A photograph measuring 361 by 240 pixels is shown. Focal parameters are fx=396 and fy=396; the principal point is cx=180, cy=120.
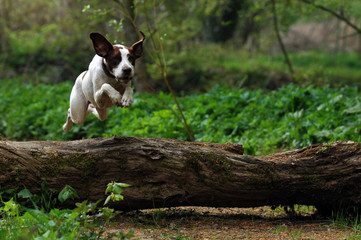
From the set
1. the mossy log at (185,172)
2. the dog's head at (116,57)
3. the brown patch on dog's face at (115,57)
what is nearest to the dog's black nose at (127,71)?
the dog's head at (116,57)

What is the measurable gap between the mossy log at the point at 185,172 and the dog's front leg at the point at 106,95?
66cm

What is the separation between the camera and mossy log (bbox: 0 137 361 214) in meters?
4.56

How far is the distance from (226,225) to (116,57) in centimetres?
239

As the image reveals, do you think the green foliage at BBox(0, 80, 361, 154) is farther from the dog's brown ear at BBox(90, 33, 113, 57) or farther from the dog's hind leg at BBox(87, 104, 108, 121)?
the dog's brown ear at BBox(90, 33, 113, 57)

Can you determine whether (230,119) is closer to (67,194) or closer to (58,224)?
(67,194)

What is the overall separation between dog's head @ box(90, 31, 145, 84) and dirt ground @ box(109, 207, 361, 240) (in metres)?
1.60

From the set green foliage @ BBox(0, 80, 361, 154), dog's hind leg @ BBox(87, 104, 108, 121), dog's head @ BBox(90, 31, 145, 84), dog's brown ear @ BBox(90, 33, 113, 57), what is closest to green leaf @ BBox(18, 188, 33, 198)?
dog's hind leg @ BBox(87, 104, 108, 121)

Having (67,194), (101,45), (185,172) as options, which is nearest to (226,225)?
(185,172)

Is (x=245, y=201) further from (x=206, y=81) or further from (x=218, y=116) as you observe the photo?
(x=206, y=81)

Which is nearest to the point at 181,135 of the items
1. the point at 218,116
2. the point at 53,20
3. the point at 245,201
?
the point at 218,116

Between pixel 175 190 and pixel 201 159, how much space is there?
0.50 meters

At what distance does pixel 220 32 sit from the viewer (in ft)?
67.1

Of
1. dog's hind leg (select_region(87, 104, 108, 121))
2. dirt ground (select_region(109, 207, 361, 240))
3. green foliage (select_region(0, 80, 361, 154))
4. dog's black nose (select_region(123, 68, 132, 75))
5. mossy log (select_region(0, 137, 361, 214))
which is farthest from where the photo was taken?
green foliage (select_region(0, 80, 361, 154))

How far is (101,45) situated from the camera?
4035 mm
